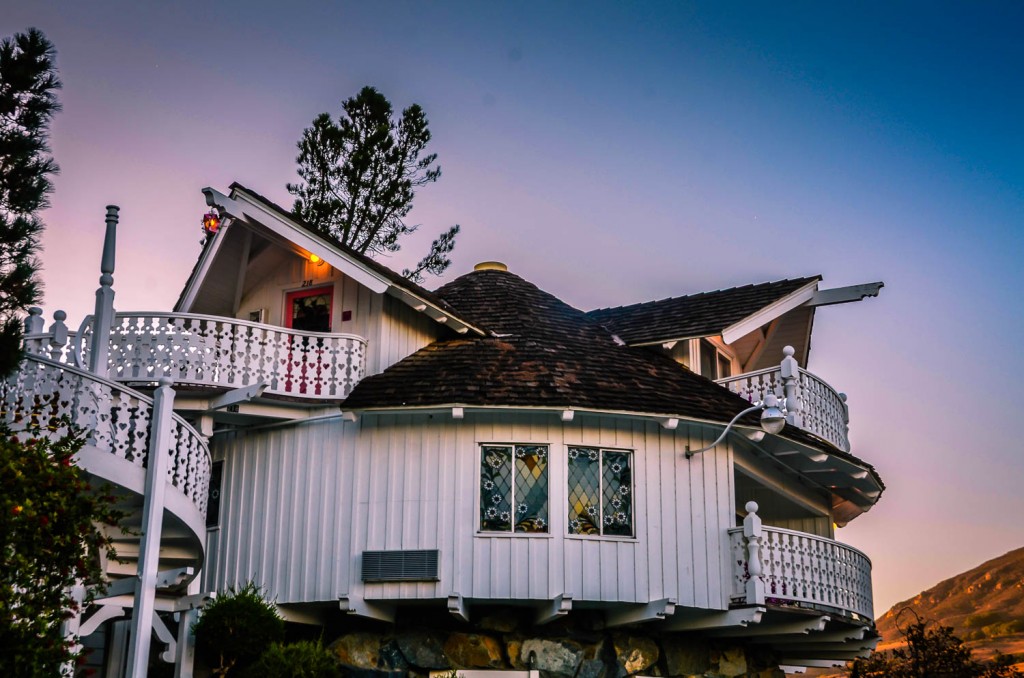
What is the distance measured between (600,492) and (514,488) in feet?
4.92

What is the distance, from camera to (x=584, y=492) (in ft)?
73.4

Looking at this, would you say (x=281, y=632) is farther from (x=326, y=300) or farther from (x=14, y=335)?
(x=14, y=335)

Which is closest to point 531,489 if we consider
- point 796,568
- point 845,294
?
point 796,568

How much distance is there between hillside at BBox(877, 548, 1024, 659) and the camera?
4266cm

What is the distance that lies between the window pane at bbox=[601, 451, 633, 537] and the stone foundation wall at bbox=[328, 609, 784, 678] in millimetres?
1595

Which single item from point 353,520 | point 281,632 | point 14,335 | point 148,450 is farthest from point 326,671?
point 14,335

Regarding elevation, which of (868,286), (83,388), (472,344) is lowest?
A: (83,388)

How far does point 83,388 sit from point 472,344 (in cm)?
864

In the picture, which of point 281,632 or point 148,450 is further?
point 281,632

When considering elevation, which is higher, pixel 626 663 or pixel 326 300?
pixel 326 300

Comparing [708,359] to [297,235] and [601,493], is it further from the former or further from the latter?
[297,235]

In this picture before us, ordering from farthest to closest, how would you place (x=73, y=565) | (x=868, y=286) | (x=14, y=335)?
(x=868, y=286) → (x=73, y=565) → (x=14, y=335)

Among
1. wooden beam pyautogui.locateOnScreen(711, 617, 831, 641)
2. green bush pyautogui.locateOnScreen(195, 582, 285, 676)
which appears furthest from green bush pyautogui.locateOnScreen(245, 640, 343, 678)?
wooden beam pyautogui.locateOnScreen(711, 617, 831, 641)

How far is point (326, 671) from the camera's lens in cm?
2056
